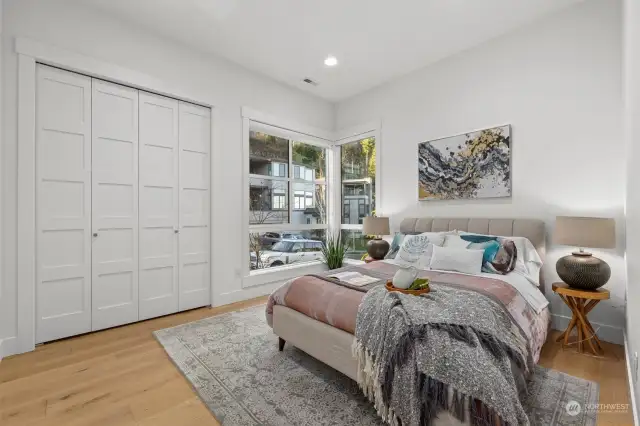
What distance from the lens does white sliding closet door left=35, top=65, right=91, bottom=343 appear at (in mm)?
2588

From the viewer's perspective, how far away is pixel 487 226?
3260 millimetres

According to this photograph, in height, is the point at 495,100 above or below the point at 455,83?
below

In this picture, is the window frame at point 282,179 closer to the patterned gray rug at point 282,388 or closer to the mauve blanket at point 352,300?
the patterned gray rug at point 282,388

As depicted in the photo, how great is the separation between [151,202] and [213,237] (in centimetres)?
79

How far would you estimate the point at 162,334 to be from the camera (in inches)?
111

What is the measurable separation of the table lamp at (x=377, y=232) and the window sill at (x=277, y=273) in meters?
1.16

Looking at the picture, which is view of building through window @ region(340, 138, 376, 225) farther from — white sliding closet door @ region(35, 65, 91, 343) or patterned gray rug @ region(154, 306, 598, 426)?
white sliding closet door @ region(35, 65, 91, 343)

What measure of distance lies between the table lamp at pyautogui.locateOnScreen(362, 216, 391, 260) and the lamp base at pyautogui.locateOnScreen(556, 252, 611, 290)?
6.20 feet

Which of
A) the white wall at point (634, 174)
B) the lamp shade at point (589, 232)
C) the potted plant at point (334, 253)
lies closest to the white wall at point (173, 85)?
A: the potted plant at point (334, 253)

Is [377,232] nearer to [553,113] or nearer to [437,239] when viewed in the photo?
[437,239]

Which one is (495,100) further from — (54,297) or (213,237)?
(54,297)

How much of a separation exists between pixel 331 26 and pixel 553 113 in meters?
2.36

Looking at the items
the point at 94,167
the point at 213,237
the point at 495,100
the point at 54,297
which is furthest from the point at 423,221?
the point at 54,297
